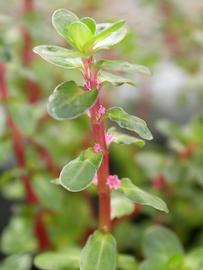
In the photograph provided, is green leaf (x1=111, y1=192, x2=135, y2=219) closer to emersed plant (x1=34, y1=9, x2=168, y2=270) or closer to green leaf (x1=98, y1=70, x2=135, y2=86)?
emersed plant (x1=34, y1=9, x2=168, y2=270)

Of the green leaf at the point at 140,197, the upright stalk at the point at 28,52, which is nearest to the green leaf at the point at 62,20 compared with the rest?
the green leaf at the point at 140,197

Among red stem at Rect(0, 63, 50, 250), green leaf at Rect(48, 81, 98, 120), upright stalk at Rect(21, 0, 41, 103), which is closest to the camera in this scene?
green leaf at Rect(48, 81, 98, 120)

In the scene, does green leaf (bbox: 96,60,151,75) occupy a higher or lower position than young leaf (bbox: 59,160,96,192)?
higher

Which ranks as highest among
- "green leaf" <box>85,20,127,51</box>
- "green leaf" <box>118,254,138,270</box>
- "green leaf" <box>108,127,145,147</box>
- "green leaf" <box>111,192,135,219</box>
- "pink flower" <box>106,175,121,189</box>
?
"green leaf" <box>85,20,127,51</box>

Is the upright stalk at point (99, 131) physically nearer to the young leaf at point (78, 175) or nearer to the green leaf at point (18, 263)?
the young leaf at point (78, 175)

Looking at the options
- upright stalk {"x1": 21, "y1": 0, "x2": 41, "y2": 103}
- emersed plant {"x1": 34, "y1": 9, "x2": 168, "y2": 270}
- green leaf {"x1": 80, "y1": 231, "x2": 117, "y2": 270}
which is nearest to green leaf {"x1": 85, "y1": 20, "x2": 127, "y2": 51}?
emersed plant {"x1": 34, "y1": 9, "x2": 168, "y2": 270}

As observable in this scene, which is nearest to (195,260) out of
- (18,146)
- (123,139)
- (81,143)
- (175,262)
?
(175,262)
